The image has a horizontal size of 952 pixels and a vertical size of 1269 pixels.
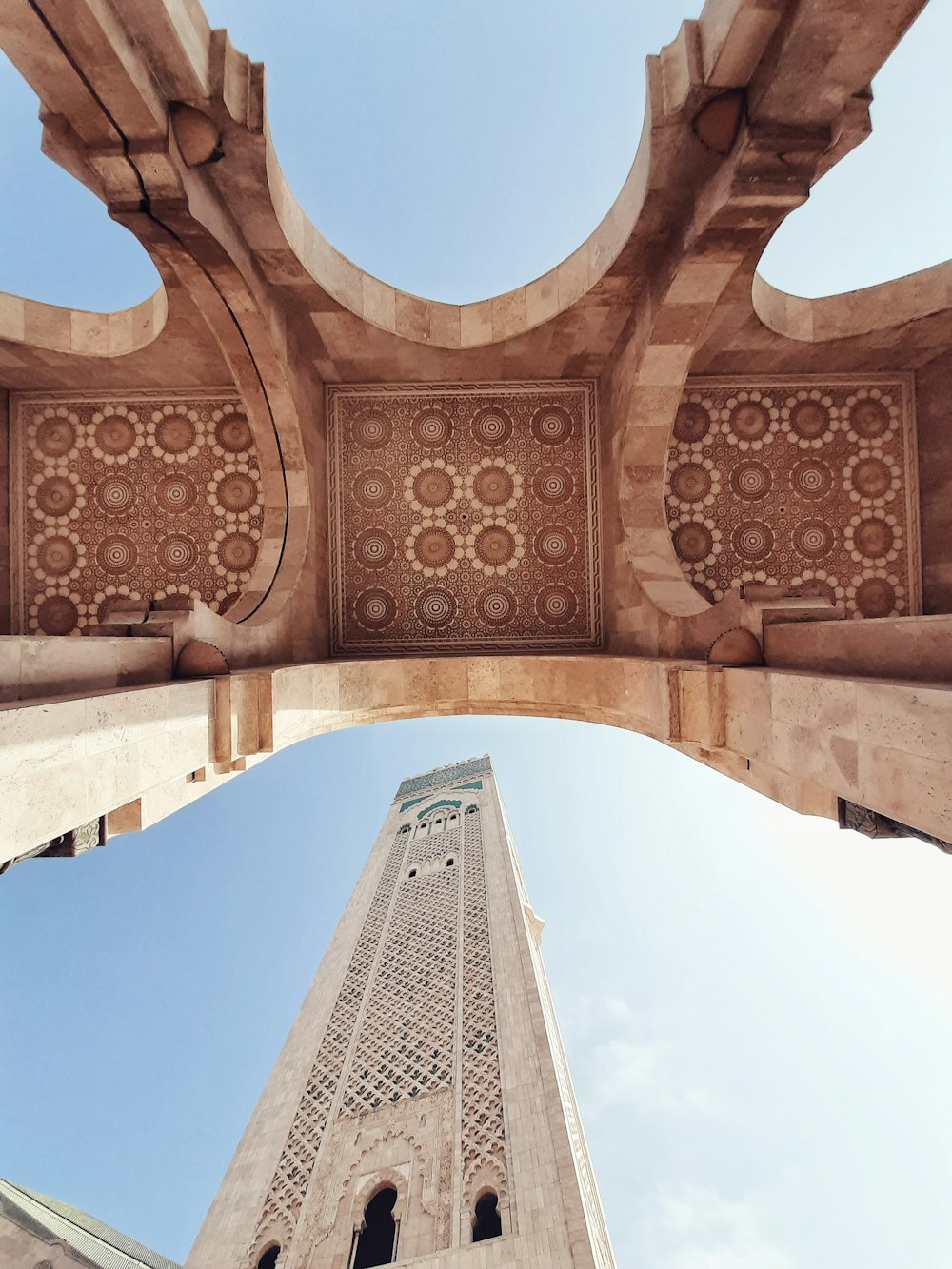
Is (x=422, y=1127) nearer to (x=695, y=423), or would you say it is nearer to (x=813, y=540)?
(x=813, y=540)

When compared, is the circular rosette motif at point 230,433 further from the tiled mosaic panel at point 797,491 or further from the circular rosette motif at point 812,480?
the circular rosette motif at point 812,480

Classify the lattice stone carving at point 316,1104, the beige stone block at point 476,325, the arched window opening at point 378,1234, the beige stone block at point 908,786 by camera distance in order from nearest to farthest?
the beige stone block at point 908,786, the beige stone block at point 476,325, the arched window opening at point 378,1234, the lattice stone carving at point 316,1104

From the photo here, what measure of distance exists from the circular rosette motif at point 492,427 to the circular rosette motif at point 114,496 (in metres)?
3.13

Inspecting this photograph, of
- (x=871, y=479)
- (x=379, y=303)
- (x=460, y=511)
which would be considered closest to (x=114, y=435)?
(x=379, y=303)

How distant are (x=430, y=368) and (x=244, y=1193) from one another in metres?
9.40

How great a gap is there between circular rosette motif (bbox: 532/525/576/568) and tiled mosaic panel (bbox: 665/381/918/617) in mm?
883

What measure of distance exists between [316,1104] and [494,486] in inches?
336

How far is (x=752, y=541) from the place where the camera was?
16.3 feet

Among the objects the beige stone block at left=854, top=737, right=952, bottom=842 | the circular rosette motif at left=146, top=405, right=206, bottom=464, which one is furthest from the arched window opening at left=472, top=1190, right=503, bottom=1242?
the circular rosette motif at left=146, top=405, right=206, bottom=464

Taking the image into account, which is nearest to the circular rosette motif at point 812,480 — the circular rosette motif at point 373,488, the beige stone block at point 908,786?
the circular rosette motif at point 373,488

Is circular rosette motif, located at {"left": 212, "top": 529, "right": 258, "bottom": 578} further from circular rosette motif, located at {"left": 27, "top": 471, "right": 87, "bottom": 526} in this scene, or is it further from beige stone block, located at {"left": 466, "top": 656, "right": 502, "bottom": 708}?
beige stone block, located at {"left": 466, "top": 656, "right": 502, "bottom": 708}

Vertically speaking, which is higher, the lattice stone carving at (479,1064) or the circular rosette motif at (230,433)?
the circular rosette motif at (230,433)

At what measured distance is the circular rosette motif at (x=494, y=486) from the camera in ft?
16.6

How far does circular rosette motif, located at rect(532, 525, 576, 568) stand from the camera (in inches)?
197
